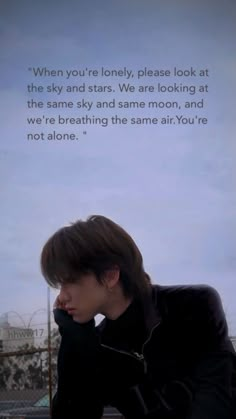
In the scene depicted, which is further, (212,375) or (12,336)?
(12,336)

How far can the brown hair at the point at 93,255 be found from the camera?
6.45 feet

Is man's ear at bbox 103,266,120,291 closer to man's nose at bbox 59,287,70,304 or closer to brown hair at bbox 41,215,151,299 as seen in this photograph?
brown hair at bbox 41,215,151,299

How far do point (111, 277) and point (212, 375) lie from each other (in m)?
0.43

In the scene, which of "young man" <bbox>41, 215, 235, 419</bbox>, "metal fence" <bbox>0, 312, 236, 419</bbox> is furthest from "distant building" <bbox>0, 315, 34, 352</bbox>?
"young man" <bbox>41, 215, 235, 419</bbox>

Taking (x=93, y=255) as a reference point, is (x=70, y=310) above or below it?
below

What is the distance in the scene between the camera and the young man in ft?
6.47

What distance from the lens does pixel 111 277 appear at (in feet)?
6.59

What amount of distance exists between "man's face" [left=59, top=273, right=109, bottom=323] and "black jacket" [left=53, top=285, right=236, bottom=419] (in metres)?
0.03

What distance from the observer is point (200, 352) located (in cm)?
198

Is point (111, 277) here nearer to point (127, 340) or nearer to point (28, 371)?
point (127, 340)

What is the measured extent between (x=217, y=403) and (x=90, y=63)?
3.86 feet

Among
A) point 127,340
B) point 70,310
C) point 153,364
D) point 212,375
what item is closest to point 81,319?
point 70,310

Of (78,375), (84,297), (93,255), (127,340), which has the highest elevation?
(93,255)

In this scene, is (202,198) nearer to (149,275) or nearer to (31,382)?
(149,275)
